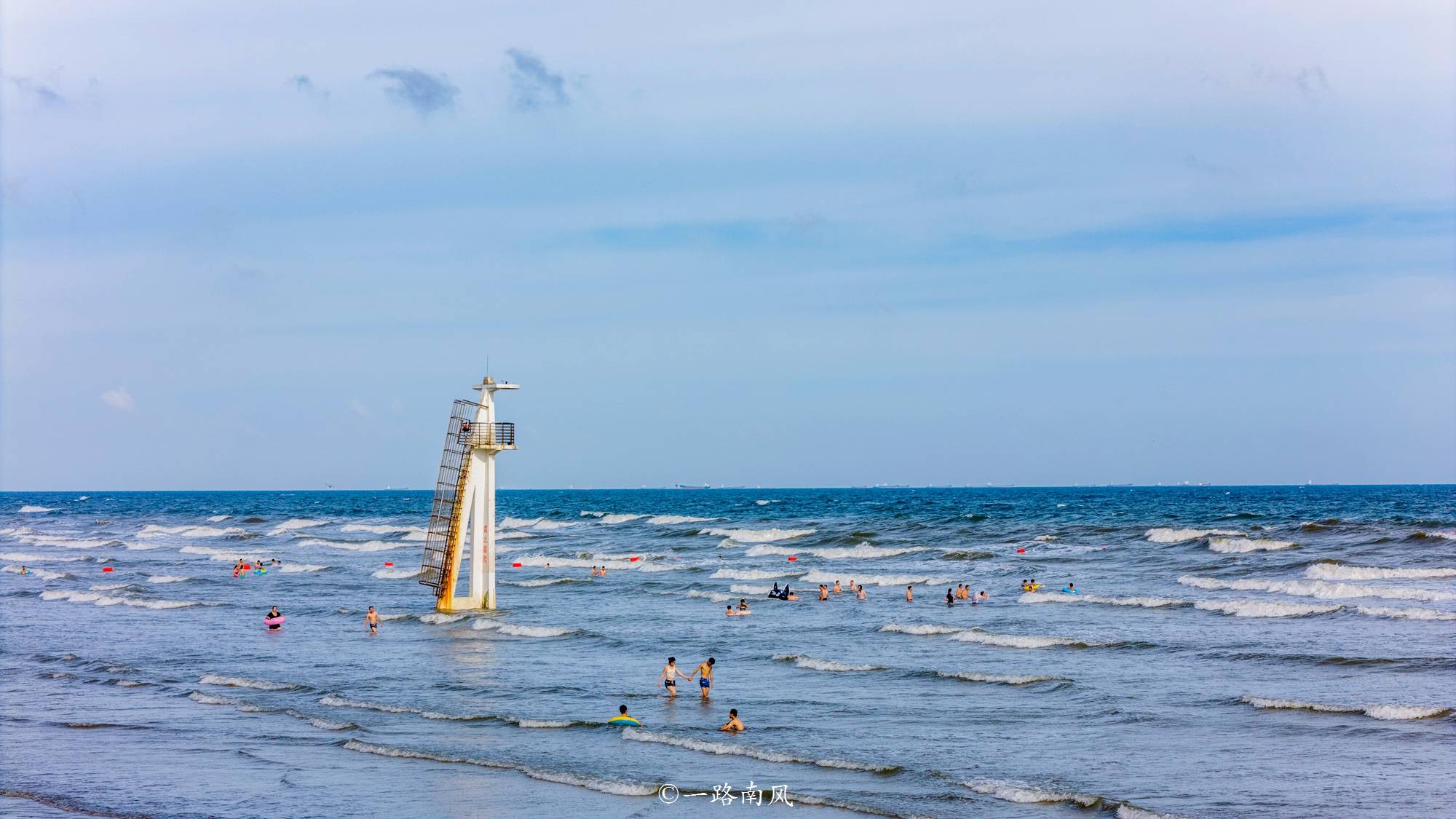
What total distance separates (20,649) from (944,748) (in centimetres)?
2384

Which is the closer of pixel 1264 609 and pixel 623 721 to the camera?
pixel 623 721

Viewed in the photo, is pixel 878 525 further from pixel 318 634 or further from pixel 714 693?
pixel 714 693

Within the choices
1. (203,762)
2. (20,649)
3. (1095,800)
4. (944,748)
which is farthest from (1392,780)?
(20,649)

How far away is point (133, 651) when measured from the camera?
2969 cm

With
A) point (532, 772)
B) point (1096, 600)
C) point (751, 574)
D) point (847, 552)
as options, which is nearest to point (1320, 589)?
point (1096, 600)

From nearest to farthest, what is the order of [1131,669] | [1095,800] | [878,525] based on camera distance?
[1095,800] < [1131,669] < [878,525]

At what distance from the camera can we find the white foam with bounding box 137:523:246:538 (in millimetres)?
84375

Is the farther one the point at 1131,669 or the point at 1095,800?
the point at 1131,669

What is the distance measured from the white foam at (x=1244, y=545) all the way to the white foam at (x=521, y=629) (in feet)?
101

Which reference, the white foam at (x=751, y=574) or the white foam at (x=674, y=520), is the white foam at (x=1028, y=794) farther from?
the white foam at (x=674, y=520)

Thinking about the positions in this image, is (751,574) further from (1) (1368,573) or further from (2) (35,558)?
(2) (35,558)

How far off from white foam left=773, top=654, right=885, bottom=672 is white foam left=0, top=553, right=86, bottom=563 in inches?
1854

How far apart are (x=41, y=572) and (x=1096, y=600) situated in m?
44.7

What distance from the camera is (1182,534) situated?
58625mm
